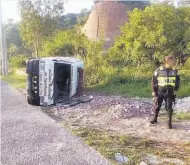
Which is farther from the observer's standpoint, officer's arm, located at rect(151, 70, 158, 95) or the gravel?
officer's arm, located at rect(151, 70, 158, 95)

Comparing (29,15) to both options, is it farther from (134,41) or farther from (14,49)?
(14,49)

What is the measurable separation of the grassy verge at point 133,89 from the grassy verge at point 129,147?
6.38 metres

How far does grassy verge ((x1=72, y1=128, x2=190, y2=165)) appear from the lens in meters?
5.14

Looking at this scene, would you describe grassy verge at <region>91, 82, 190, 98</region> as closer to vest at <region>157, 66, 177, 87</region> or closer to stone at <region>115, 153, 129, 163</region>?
vest at <region>157, 66, 177, 87</region>

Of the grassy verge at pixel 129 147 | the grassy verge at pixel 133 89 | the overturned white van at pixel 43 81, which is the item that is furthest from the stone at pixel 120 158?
the grassy verge at pixel 133 89

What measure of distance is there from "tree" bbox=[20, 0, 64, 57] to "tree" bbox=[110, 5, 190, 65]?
930 cm

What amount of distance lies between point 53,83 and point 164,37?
8.53 meters

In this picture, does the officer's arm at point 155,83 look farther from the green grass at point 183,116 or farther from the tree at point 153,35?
the tree at point 153,35

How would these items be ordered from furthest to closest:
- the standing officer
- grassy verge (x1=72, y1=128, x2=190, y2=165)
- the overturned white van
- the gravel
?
the overturned white van → the standing officer → grassy verge (x1=72, y1=128, x2=190, y2=165) → the gravel

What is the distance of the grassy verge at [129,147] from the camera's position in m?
5.14

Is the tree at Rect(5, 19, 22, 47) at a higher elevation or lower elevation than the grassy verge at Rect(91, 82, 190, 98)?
higher

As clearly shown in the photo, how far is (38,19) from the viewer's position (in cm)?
2480

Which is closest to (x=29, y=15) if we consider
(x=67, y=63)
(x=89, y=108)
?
(x=67, y=63)

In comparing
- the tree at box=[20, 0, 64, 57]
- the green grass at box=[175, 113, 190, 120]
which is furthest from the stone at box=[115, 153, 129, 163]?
the tree at box=[20, 0, 64, 57]
